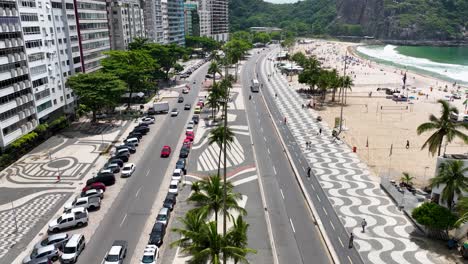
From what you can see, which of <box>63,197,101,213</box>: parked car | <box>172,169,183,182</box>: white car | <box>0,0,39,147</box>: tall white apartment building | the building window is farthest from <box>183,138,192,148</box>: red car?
the building window

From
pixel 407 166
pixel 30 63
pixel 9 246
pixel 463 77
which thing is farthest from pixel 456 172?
pixel 463 77

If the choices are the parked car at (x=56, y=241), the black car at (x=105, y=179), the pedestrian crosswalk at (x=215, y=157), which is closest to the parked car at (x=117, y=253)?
the parked car at (x=56, y=241)

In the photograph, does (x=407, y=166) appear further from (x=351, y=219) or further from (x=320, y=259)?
(x=320, y=259)

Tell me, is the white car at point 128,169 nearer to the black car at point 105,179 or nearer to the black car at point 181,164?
the black car at point 105,179

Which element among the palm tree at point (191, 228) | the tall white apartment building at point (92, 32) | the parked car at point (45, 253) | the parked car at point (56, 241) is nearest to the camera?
the palm tree at point (191, 228)

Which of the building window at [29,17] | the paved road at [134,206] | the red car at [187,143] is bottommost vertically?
the paved road at [134,206]

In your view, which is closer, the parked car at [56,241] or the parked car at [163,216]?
the parked car at [56,241]

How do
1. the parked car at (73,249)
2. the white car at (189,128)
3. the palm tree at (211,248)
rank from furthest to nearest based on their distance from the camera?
the white car at (189,128) < the parked car at (73,249) < the palm tree at (211,248)

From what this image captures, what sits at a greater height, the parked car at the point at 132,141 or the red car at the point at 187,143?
the parked car at the point at 132,141
